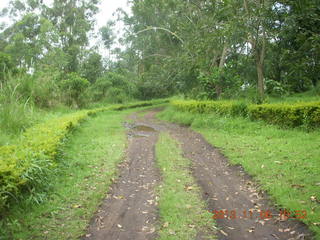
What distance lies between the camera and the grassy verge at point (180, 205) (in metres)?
4.12

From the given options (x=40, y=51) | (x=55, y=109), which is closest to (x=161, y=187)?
(x=55, y=109)

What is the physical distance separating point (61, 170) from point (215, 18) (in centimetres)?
1401

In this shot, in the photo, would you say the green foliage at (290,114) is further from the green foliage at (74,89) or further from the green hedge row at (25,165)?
the green foliage at (74,89)

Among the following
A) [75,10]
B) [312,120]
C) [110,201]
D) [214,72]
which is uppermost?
[75,10]

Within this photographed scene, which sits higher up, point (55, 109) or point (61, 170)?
point (55, 109)

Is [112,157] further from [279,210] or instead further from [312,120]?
[312,120]

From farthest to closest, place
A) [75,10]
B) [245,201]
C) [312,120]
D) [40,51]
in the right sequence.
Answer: [75,10] < [40,51] < [312,120] < [245,201]

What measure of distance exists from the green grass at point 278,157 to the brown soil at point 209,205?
24 cm

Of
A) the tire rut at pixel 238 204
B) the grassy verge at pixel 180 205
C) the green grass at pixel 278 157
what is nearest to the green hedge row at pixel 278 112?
the green grass at pixel 278 157

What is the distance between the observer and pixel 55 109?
53.8ft

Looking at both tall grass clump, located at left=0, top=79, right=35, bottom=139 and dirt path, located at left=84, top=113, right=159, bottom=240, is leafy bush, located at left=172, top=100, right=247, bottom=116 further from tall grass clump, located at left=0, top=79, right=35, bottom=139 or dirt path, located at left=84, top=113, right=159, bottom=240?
tall grass clump, located at left=0, top=79, right=35, bottom=139

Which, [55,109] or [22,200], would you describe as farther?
[55,109]

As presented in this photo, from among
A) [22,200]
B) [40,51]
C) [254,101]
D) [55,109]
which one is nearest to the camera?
[22,200]

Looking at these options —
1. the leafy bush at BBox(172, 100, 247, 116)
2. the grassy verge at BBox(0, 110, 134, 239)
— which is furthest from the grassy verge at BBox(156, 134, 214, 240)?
the leafy bush at BBox(172, 100, 247, 116)
